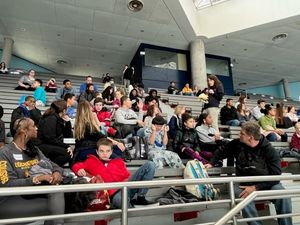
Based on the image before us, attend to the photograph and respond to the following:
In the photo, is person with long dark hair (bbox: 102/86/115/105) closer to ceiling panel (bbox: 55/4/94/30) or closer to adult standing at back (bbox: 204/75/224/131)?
adult standing at back (bbox: 204/75/224/131)

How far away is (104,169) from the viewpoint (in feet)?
8.54

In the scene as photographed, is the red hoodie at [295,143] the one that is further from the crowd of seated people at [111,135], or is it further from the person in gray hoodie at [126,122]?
the person in gray hoodie at [126,122]

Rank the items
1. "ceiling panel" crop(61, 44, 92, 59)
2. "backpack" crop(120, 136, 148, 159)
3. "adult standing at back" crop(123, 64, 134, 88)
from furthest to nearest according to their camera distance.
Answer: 1. "ceiling panel" crop(61, 44, 92, 59)
2. "adult standing at back" crop(123, 64, 134, 88)
3. "backpack" crop(120, 136, 148, 159)

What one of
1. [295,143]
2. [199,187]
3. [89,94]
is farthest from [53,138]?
[295,143]

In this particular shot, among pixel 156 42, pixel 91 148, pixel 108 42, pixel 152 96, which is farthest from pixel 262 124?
pixel 108 42

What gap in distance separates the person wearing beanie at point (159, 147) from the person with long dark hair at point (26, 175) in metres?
1.67

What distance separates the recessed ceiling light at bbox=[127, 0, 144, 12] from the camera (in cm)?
967

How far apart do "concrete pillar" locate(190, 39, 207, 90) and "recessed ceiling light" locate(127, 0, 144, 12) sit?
11.9ft

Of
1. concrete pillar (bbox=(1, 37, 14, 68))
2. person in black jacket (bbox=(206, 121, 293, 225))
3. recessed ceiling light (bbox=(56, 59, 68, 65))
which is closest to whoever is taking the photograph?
person in black jacket (bbox=(206, 121, 293, 225))

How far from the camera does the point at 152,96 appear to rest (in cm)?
670

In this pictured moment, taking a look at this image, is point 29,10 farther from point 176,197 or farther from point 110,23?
point 176,197

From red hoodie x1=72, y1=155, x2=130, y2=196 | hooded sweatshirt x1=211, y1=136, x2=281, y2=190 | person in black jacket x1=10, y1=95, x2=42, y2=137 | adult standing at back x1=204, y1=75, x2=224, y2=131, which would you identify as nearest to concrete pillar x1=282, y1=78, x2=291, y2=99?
adult standing at back x1=204, y1=75, x2=224, y2=131

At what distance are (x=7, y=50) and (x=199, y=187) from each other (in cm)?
1238

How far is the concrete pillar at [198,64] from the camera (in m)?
12.2
